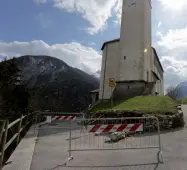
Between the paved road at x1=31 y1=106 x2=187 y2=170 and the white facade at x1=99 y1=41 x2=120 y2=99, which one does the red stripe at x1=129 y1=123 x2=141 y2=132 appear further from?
the white facade at x1=99 y1=41 x2=120 y2=99

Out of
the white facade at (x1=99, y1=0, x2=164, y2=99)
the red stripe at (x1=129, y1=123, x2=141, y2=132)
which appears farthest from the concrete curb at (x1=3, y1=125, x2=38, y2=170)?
the white facade at (x1=99, y1=0, x2=164, y2=99)

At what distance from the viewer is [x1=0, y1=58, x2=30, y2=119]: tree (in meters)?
12.1

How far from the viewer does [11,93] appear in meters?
12.7

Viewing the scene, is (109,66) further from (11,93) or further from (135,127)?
(135,127)

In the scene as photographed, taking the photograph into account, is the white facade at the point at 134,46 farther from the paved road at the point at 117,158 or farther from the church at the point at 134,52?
the paved road at the point at 117,158

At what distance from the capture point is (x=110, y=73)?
36750 mm

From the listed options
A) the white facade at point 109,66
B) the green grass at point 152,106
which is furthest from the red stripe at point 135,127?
the white facade at point 109,66

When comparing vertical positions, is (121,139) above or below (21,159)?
above

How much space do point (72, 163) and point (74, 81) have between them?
105 meters

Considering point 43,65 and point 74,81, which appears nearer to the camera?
point 74,81

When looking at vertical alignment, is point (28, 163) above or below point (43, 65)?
→ below

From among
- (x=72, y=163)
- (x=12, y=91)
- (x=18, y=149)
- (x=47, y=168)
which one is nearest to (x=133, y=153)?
(x=72, y=163)

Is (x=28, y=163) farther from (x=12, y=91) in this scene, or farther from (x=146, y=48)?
(x=146, y=48)

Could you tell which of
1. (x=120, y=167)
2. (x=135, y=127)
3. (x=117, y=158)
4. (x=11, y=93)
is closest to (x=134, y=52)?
(x=11, y=93)
